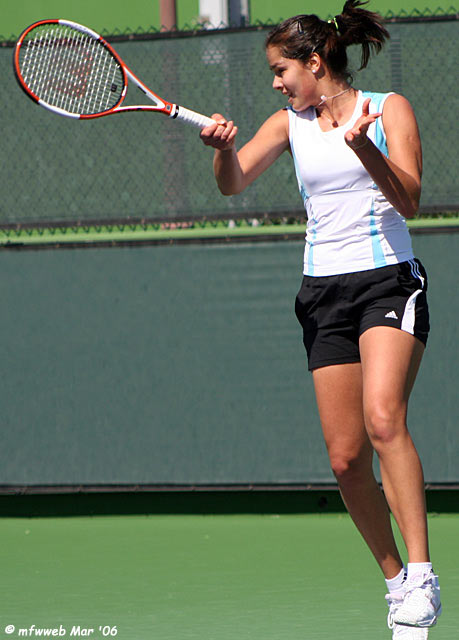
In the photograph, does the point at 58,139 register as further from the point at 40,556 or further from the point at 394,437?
the point at 394,437

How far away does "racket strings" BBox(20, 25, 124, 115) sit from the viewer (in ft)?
14.7

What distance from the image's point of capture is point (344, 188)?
142 inches

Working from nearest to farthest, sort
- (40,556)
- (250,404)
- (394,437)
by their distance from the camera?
1. (394,437)
2. (40,556)
3. (250,404)

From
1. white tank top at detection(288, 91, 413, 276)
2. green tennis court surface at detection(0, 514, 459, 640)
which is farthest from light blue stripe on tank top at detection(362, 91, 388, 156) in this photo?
green tennis court surface at detection(0, 514, 459, 640)

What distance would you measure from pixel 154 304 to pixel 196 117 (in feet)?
6.33

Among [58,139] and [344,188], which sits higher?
[344,188]

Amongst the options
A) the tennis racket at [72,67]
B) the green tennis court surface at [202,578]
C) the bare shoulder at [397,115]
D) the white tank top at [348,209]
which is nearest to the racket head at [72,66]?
the tennis racket at [72,67]

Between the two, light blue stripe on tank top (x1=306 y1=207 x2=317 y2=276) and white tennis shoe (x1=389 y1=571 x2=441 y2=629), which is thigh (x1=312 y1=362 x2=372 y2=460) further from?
white tennis shoe (x1=389 y1=571 x2=441 y2=629)

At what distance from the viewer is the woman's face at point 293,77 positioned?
11.9 ft

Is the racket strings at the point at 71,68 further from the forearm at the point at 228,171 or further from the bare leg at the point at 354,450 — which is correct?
the bare leg at the point at 354,450

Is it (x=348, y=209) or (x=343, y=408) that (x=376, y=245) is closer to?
(x=348, y=209)

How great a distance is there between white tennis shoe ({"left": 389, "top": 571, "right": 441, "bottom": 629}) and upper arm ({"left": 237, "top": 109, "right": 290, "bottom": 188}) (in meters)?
1.39

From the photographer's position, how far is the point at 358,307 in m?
3.60

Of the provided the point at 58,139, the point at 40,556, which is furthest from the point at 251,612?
the point at 58,139
